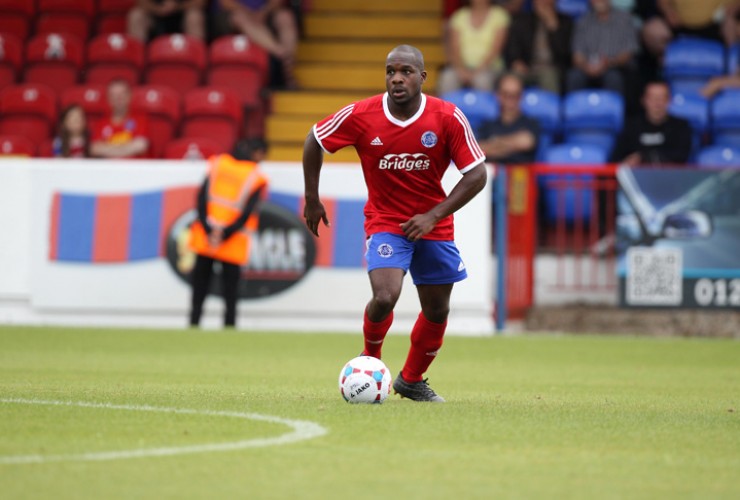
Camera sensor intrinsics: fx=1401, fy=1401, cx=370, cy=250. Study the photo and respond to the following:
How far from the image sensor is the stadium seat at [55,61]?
19812mm

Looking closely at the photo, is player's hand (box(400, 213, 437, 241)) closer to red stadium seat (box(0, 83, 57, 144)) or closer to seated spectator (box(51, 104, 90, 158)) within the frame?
seated spectator (box(51, 104, 90, 158))

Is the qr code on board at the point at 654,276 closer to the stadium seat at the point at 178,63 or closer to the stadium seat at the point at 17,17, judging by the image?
the stadium seat at the point at 178,63

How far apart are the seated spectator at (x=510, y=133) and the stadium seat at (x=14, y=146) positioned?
19.2 ft

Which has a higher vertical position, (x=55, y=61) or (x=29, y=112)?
(x=55, y=61)

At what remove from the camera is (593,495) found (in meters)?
4.88

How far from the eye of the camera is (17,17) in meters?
20.7

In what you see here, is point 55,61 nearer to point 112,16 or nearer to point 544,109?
point 112,16

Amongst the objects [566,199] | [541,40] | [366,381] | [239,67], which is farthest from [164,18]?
[366,381]

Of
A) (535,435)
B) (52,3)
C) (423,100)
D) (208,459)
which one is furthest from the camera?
(52,3)

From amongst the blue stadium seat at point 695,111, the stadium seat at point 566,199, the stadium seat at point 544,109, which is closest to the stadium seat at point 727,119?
the blue stadium seat at point 695,111

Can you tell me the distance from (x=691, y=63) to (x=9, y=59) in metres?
9.55

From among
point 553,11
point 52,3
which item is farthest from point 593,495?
point 52,3

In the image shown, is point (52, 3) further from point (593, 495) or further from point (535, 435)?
point (593, 495)

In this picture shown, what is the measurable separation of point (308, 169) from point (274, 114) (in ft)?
39.6
